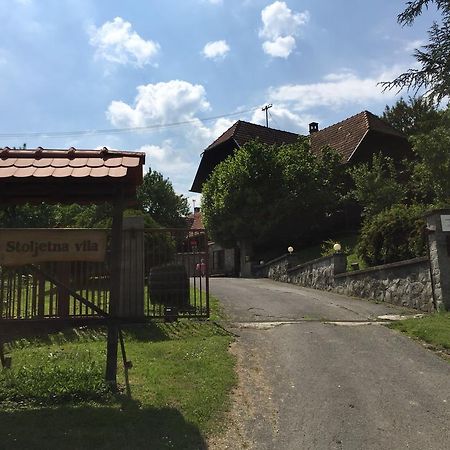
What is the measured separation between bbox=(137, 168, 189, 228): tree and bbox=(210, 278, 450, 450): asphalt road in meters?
33.5

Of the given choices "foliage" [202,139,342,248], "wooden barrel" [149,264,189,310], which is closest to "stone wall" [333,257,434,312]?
"wooden barrel" [149,264,189,310]

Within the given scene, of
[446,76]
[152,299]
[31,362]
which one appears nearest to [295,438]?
[31,362]

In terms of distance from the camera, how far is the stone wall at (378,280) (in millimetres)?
11969

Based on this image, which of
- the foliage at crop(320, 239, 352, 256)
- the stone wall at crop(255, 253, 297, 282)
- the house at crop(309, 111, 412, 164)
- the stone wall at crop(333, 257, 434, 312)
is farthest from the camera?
the house at crop(309, 111, 412, 164)

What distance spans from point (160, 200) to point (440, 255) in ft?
113

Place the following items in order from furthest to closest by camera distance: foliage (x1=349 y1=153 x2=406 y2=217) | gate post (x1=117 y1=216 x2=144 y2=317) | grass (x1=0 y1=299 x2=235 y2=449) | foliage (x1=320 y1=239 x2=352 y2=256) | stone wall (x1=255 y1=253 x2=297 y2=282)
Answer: stone wall (x1=255 y1=253 x2=297 y2=282) → foliage (x1=320 y1=239 x2=352 y2=256) → foliage (x1=349 y1=153 x2=406 y2=217) → gate post (x1=117 y1=216 x2=144 y2=317) → grass (x1=0 y1=299 x2=235 y2=449)

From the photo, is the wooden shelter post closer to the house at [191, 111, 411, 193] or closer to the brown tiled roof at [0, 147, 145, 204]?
the brown tiled roof at [0, 147, 145, 204]

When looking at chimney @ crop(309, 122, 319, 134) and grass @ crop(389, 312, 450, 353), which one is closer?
grass @ crop(389, 312, 450, 353)

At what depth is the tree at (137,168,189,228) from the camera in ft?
143

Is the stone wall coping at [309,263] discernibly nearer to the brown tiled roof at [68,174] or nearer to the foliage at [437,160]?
the foliage at [437,160]

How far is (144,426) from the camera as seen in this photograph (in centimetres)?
488

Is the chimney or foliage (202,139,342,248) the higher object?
the chimney

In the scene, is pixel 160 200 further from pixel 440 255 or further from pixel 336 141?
pixel 440 255

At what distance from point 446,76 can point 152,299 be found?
7.27 metres
